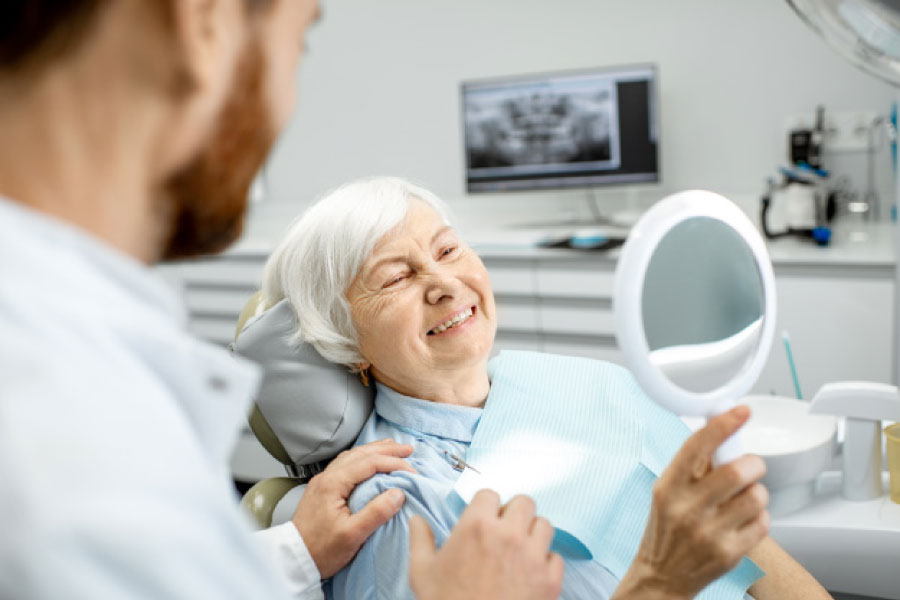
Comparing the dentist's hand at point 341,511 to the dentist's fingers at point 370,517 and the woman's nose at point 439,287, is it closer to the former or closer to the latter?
the dentist's fingers at point 370,517

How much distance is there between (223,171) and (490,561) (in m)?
0.47

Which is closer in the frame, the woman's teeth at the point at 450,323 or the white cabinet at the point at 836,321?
the woman's teeth at the point at 450,323

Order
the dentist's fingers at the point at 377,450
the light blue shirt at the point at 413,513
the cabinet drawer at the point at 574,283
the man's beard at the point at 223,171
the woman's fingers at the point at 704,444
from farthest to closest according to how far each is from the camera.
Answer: the cabinet drawer at the point at 574,283, the dentist's fingers at the point at 377,450, the light blue shirt at the point at 413,513, the woman's fingers at the point at 704,444, the man's beard at the point at 223,171

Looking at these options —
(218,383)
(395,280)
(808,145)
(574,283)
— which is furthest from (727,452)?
(808,145)

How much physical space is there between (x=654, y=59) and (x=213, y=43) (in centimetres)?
322

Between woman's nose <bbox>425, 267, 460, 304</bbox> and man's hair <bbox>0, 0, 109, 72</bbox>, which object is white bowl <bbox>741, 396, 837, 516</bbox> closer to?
woman's nose <bbox>425, 267, 460, 304</bbox>

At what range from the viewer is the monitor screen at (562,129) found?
11.1 ft

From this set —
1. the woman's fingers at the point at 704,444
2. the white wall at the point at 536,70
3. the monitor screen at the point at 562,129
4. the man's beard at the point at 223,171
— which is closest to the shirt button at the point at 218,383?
the man's beard at the point at 223,171

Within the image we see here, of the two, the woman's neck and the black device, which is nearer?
the woman's neck

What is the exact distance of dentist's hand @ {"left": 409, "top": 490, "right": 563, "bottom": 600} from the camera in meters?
0.84

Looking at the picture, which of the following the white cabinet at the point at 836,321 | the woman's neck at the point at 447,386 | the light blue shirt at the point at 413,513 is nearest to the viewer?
the light blue shirt at the point at 413,513

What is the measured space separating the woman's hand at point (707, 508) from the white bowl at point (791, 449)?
576 millimetres

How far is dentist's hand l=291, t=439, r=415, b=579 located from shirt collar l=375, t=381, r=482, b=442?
0.36 feet

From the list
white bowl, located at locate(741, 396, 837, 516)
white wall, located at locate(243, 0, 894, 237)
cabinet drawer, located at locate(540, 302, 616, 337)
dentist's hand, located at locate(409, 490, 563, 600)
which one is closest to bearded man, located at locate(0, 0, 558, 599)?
dentist's hand, located at locate(409, 490, 563, 600)
